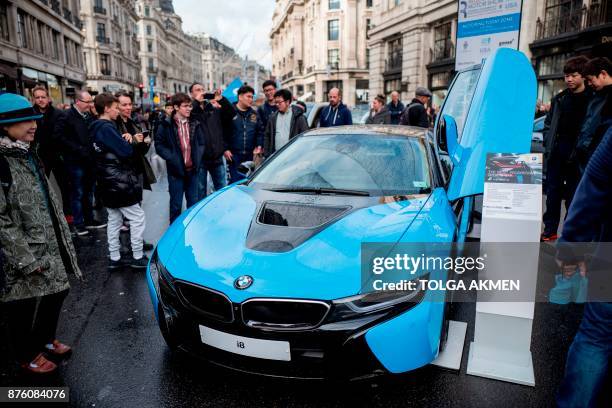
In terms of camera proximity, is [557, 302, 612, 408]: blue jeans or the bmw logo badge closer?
[557, 302, 612, 408]: blue jeans

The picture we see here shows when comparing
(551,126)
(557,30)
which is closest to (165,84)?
(557,30)

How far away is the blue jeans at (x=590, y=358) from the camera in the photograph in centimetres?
186

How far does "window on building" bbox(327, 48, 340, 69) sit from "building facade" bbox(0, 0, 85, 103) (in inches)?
991

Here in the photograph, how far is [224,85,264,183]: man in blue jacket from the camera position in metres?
6.61

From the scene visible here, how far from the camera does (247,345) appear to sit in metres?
2.22

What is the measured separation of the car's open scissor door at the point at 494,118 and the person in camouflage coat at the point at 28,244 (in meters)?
2.67

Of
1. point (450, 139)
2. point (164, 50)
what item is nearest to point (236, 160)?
point (450, 139)

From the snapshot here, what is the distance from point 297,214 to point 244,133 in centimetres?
411

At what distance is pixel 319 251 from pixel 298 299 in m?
0.36

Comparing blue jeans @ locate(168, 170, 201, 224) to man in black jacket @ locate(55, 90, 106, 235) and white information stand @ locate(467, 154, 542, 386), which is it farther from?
white information stand @ locate(467, 154, 542, 386)

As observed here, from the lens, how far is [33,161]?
2.72 m

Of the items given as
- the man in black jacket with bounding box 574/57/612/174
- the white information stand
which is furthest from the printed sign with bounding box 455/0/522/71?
the white information stand

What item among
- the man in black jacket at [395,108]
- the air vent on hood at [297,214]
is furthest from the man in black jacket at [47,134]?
the man in black jacket at [395,108]

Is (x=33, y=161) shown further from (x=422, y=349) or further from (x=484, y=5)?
(x=484, y=5)
